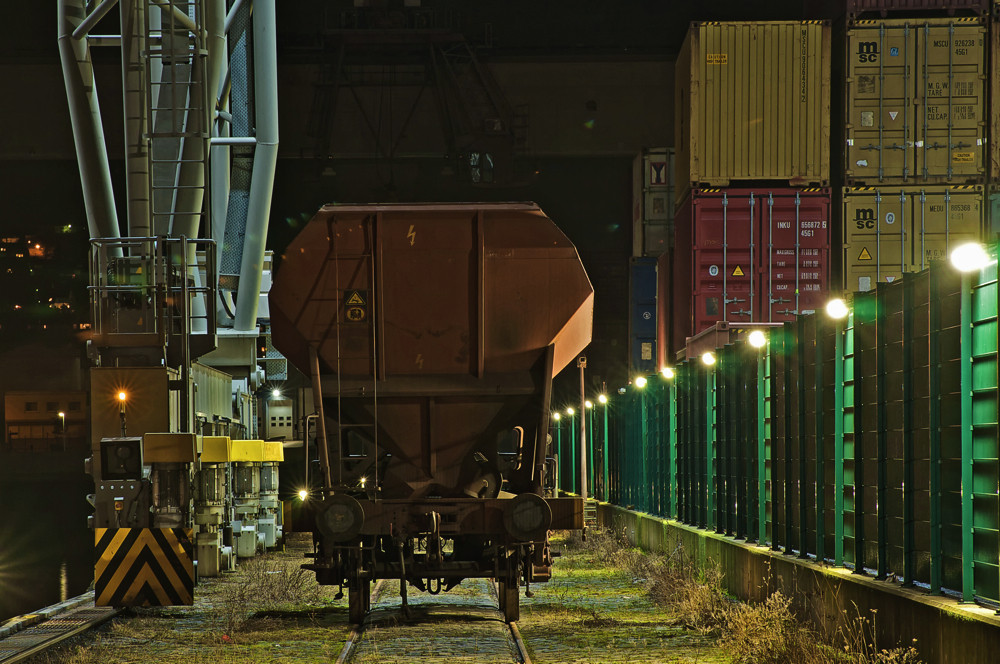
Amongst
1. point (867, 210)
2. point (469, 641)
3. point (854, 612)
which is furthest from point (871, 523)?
point (867, 210)

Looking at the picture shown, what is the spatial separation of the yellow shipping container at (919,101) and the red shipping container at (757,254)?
1591 millimetres

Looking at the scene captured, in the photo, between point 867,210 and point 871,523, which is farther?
point 867,210

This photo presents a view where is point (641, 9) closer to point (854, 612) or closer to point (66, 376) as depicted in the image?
point (66, 376)

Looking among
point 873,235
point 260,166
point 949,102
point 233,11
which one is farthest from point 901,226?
point 233,11

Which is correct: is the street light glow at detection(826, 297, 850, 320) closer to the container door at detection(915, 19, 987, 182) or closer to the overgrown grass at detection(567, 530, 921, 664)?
the overgrown grass at detection(567, 530, 921, 664)

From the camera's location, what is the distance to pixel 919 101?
84.4 feet

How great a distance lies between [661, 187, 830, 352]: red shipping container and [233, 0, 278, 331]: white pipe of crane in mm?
9802

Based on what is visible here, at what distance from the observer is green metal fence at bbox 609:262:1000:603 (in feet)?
23.5

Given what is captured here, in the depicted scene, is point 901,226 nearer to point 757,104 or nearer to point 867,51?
point 867,51

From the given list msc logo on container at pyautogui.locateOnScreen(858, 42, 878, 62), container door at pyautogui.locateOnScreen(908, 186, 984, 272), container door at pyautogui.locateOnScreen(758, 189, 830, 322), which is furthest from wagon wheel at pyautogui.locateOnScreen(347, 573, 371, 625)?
msc logo on container at pyautogui.locateOnScreen(858, 42, 878, 62)

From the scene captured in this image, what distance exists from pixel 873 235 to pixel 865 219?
1.33ft

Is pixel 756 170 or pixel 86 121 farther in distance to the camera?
pixel 756 170

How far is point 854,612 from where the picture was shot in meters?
9.06

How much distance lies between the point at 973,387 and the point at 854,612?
8.59ft
